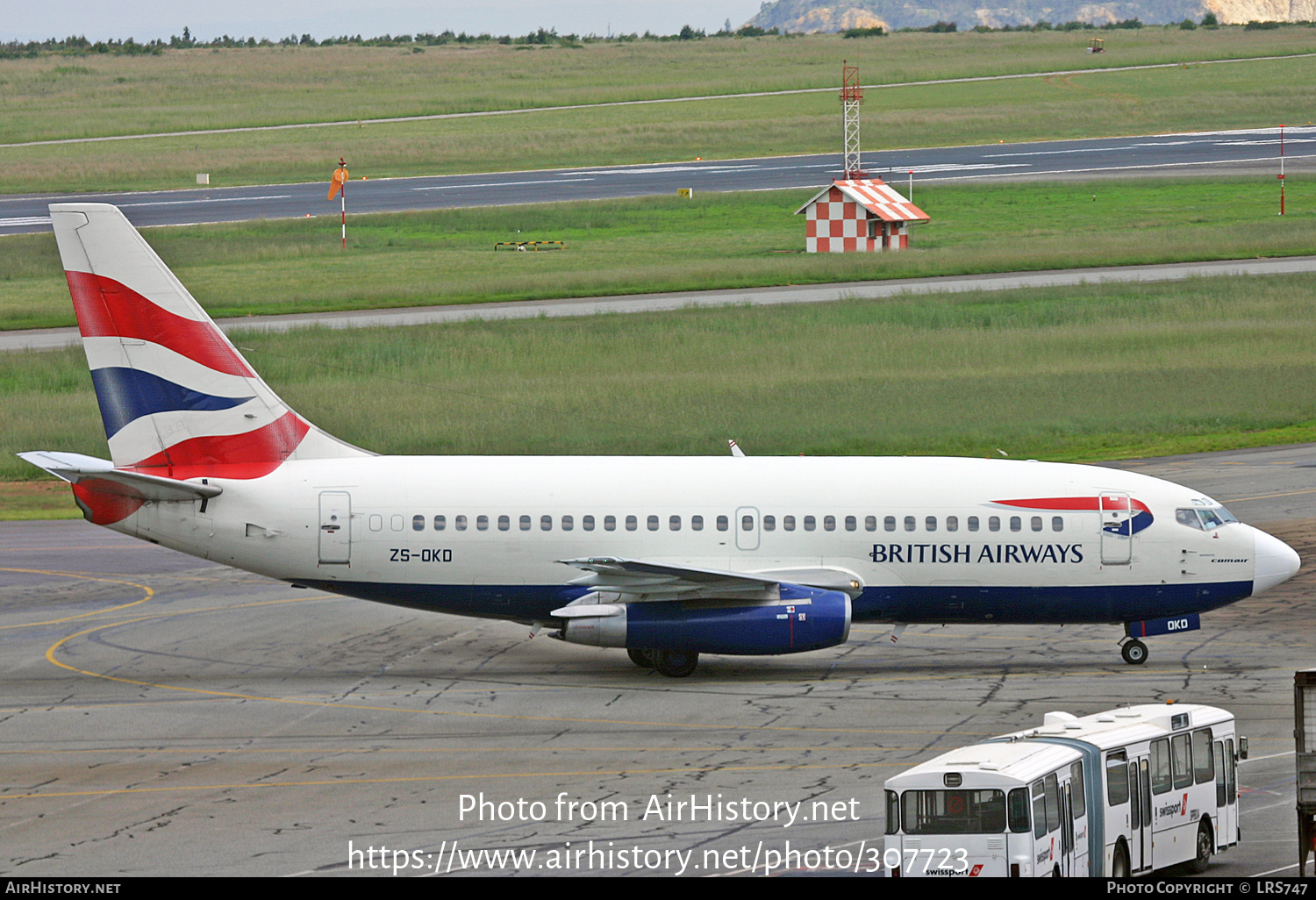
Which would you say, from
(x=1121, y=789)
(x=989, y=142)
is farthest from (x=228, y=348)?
(x=989, y=142)

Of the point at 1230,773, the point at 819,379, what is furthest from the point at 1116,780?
the point at 819,379

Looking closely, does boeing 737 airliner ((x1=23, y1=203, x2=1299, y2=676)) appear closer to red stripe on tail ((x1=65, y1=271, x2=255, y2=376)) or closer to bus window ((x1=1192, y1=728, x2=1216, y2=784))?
red stripe on tail ((x1=65, y1=271, x2=255, y2=376))

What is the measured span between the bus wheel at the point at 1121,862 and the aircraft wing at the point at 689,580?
11895 millimetres

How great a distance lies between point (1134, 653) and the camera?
33.2 meters

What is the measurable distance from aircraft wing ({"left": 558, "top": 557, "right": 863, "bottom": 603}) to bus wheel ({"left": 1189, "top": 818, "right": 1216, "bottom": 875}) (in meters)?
11.4

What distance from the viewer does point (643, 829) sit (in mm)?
22656

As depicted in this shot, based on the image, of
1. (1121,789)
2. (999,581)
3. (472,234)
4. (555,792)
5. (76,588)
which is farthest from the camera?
(472,234)

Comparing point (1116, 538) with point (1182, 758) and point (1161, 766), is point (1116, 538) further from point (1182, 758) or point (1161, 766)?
point (1161, 766)

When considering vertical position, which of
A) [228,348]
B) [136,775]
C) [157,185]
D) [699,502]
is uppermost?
[157,185]

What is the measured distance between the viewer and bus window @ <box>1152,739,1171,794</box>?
20562mm

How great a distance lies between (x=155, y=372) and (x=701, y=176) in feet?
314
